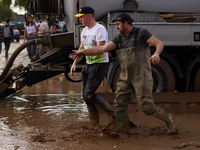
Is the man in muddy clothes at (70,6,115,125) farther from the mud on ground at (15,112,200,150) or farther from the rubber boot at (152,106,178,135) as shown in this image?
the rubber boot at (152,106,178,135)

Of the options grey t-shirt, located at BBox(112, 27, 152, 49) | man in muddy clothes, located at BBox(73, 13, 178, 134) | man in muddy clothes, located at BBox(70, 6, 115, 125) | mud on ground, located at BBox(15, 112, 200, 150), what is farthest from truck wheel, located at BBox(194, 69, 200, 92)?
grey t-shirt, located at BBox(112, 27, 152, 49)

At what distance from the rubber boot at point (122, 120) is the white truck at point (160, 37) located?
2110mm

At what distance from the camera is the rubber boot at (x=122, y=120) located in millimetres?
5043

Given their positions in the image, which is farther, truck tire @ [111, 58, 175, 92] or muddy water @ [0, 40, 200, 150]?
truck tire @ [111, 58, 175, 92]

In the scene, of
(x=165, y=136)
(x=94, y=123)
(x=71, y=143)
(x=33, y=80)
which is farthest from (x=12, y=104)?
(x=165, y=136)

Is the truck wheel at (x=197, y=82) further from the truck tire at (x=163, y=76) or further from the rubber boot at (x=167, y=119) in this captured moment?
the rubber boot at (x=167, y=119)

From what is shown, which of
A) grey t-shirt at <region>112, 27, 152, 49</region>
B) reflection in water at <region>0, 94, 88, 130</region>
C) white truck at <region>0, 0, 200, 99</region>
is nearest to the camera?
grey t-shirt at <region>112, 27, 152, 49</region>

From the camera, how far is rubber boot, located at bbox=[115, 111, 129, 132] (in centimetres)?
504

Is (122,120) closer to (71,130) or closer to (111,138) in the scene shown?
(111,138)

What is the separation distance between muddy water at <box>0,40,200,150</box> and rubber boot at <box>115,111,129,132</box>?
113 millimetres

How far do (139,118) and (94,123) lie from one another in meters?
1.12

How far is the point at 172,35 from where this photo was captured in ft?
22.4

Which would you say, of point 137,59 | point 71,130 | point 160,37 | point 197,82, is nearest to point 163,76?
point 197,82

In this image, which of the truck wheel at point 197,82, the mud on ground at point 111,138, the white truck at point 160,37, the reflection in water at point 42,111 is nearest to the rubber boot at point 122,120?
the mud on ground at point 111,138
